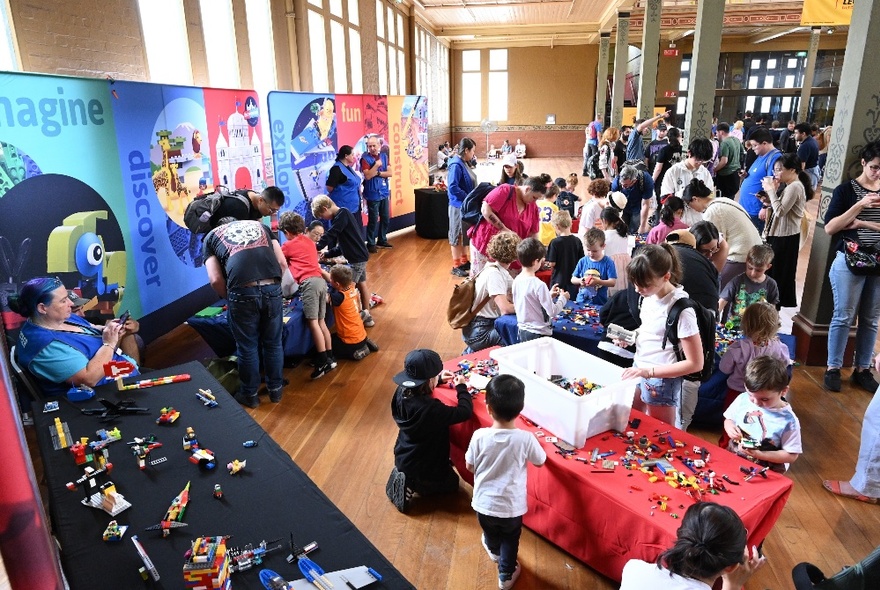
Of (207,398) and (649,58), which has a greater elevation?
(649,58)

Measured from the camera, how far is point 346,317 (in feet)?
16.3

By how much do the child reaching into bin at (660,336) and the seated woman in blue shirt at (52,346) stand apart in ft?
8.47

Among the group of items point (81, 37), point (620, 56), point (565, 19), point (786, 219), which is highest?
point (565, 19)

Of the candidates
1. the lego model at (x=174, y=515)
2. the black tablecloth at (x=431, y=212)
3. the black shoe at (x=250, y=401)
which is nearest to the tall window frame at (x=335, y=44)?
the black tablecloth at (x=431, y=212)

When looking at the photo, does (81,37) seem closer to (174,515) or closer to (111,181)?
(111,181)

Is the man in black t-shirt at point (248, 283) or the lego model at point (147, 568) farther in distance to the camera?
the man in black t-shirt at point (248, 283)

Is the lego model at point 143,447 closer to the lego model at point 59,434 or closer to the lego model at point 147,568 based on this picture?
the lego model at point 59,434

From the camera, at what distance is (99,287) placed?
435cm

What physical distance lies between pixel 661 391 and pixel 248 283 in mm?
2678

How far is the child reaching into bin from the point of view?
2652mm

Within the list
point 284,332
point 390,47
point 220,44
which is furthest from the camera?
point 390,47

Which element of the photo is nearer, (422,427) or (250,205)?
(422,427)

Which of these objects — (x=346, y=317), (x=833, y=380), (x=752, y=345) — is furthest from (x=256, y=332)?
(x=833, y=380)

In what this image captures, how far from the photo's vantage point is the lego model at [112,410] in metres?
2.54
